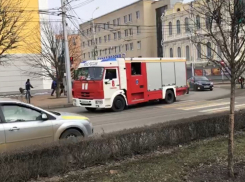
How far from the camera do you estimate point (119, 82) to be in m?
15.6

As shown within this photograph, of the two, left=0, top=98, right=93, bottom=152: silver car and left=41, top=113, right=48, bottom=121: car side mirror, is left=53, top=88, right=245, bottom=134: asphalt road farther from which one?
left=41, top=113, right=48, bottom=121: car side mirror

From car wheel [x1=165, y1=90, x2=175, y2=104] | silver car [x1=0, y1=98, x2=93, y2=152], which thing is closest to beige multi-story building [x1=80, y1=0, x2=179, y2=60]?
car wheel [x1=165, y1=90, x2=175, y2=104]

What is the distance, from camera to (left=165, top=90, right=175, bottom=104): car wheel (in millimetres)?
18264

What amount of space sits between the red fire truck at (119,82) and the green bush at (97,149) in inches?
335

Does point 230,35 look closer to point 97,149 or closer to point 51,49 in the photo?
point 97,149

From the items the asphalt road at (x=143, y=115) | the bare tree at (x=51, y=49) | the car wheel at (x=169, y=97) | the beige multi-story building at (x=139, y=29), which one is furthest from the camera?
the beige multi-story building at (x=139, y=29)

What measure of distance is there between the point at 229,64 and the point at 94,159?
2.72 metres

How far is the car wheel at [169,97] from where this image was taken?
1826 cm

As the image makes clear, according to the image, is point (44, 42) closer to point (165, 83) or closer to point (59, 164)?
point (165, 83)

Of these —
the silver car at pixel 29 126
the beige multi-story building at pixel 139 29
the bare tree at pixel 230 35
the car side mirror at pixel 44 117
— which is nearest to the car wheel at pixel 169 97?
the silver car at pixel 29 126

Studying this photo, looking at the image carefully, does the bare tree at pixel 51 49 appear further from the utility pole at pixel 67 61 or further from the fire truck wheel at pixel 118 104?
the fire truck wheel at pixel 118 104

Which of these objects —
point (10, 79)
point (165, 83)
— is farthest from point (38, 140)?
point (10, 79)

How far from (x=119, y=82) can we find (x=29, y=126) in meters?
9.46

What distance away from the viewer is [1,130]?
5.99 metres
